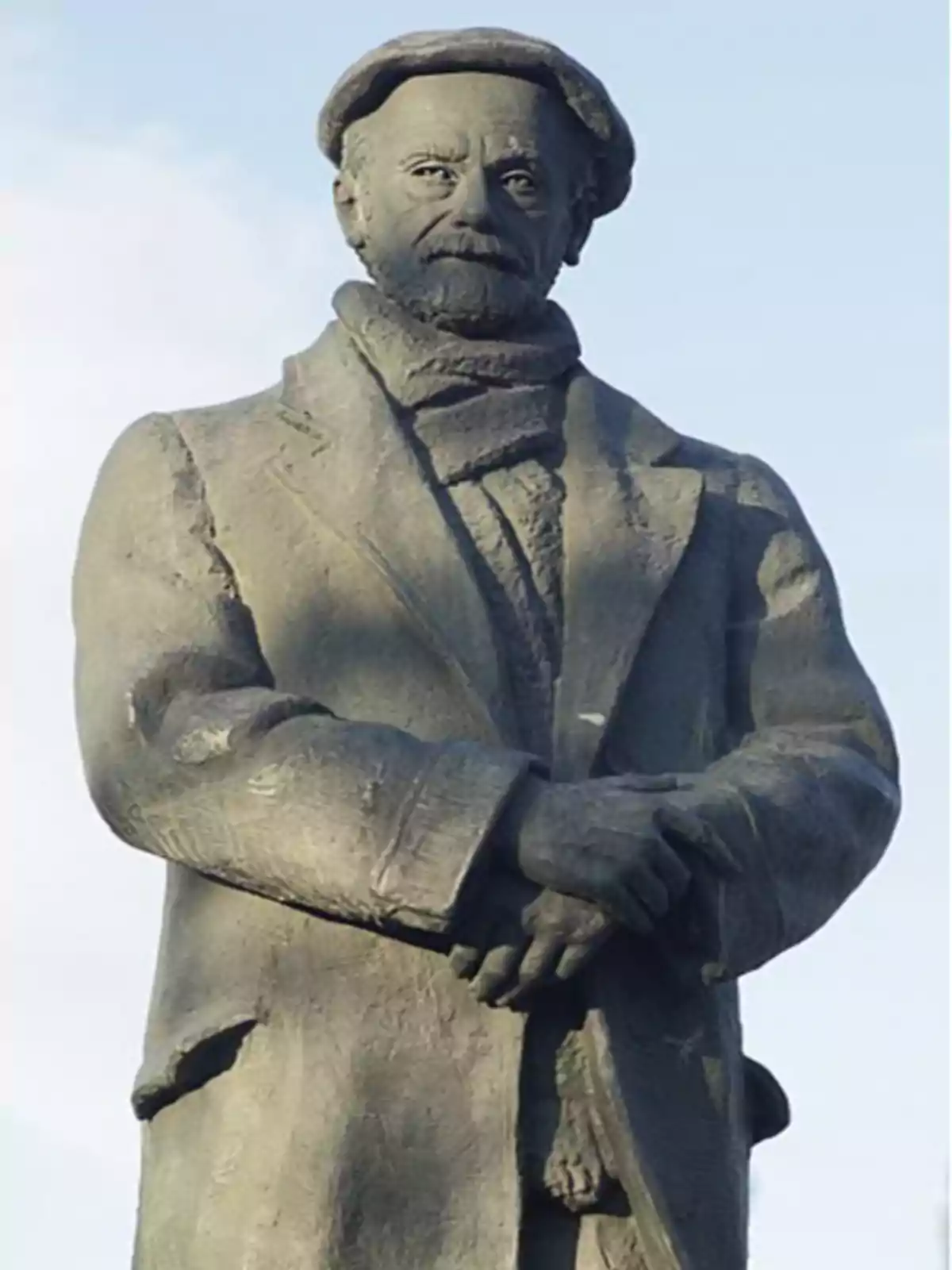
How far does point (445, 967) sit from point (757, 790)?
57 centimetres

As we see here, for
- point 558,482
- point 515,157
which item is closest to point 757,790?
point 558,482

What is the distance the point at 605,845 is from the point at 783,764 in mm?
519

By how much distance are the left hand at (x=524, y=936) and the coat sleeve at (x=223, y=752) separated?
0.09 metres

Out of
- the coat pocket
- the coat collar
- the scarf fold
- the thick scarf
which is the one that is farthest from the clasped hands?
the scarf fold

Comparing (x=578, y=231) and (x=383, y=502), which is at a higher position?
(x=578, y=231)

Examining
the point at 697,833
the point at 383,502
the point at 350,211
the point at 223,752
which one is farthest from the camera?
the point at 350,211

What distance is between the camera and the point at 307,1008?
17.4 ft

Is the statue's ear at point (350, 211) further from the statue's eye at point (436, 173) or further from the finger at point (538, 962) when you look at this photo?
the finger at point (538, 962)

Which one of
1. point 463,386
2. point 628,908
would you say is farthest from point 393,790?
point 463,386

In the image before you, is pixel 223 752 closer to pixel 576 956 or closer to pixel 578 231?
pixel 576 956

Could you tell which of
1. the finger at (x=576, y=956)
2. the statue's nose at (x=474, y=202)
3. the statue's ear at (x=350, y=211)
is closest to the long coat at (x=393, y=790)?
the finger at (x=576, y=956)

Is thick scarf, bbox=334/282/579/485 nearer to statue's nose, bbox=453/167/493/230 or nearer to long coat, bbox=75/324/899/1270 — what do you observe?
long coat, bbox=75/324/899/1270

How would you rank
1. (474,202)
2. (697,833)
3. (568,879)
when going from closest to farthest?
(568,879)
(697,833)
(474,202)

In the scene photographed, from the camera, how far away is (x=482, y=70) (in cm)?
584
